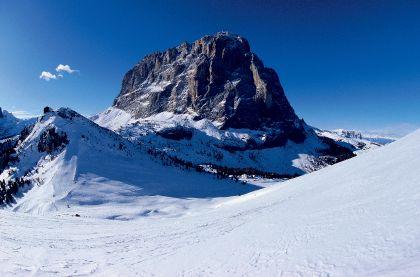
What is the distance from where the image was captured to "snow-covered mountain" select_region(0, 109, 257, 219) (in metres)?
100

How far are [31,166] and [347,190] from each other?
139 m

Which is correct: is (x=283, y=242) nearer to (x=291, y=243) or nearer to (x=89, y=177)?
(x=291, y=243)

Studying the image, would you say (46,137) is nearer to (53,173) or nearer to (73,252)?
(53,173)

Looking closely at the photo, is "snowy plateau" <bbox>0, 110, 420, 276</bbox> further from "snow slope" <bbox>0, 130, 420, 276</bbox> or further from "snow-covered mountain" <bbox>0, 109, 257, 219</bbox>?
"snow-covered mountain" <bbox>0, 109, 257, 219</bbox>

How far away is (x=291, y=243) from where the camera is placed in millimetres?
19250

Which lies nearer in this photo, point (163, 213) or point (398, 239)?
point (398, 239)

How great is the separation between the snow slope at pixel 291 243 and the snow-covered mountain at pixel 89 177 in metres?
55.4

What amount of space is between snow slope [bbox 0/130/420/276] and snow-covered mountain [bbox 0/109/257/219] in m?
55.4

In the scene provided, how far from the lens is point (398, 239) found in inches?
569

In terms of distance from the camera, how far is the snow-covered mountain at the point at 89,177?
329 ft

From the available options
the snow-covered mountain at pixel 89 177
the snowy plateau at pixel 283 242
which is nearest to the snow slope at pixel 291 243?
the snowy plateau at pixel 283 242

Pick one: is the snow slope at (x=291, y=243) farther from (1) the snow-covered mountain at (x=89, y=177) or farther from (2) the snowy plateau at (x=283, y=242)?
(1) the snow-covered mountain at (x=89, y=177)

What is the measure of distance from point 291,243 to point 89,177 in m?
115

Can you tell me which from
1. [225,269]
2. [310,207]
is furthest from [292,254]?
[310,207]
